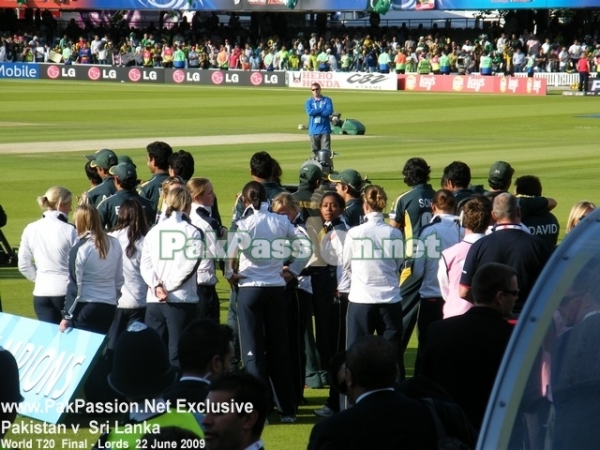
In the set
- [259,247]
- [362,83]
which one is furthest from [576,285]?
[362,83]

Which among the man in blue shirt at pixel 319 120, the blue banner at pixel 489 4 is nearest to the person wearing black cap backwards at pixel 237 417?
the man in blue shirt at pixel 319 120

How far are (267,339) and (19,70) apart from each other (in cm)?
6188

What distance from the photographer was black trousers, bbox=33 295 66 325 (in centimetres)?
864

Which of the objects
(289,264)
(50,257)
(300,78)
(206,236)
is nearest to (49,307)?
(50,257)

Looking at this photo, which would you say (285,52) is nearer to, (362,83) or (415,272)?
(362,83)

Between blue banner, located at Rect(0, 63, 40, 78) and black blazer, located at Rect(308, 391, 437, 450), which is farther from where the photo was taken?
blue banner, located at Rect(0, 63, 40, 78)

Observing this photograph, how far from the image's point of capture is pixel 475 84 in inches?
2189

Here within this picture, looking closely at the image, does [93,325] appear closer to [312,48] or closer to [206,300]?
[206,300]

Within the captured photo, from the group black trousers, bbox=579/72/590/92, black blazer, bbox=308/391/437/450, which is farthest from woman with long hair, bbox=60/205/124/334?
black trousers, bbox=579/72/590/92

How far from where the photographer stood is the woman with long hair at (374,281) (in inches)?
320

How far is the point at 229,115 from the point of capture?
39.3 meters

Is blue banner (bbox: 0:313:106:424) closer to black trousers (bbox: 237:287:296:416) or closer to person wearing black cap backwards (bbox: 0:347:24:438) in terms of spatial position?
black trousers (bbox: 237:287:296:416)

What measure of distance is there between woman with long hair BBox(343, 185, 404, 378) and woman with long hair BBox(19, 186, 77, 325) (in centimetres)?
216

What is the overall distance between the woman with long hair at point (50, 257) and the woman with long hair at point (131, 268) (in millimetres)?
417
